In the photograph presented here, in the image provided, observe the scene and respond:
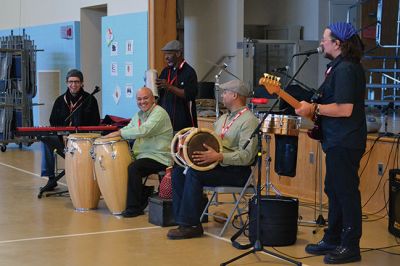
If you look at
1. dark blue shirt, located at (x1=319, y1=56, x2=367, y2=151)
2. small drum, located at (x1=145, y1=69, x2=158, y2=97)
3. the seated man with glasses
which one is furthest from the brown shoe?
the seated man with glasses

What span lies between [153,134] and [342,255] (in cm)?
227

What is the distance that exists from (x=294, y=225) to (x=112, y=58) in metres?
5.45

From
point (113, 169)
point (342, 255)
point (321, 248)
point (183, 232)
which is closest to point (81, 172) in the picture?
point (113, 169)

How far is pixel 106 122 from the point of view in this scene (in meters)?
8.15

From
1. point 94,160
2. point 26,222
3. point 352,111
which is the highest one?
point 352,111

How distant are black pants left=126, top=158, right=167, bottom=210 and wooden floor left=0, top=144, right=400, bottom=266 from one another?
0.53 feet

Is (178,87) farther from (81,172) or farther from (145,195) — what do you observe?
(81,172)

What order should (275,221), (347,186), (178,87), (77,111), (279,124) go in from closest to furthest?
(347,186), (275,221), (279,124), (178,87), (77,111)

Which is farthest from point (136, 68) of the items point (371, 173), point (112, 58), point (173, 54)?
point (371, 173)

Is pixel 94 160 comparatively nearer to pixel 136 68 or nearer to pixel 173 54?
pixel 173 54

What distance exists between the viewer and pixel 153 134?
640cm

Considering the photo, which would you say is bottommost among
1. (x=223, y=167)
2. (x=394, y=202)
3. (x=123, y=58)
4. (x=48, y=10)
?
(x=394, y=202)

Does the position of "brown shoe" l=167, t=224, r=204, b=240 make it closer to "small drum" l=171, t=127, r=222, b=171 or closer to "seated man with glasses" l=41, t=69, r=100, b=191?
"small drum" l=171, t=127, r=222, b=171

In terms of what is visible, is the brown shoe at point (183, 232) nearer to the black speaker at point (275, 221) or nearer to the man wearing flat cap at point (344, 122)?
the black speaker at point (275, 221)
